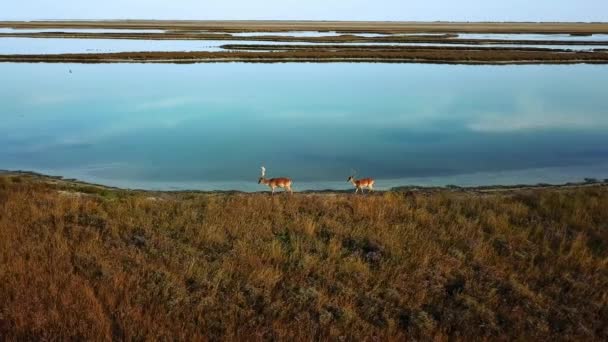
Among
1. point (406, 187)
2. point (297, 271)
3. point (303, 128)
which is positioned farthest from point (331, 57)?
point (297, 271)

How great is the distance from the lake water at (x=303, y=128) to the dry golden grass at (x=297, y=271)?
6387mm

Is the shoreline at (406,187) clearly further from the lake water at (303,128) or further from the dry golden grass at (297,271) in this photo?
the dry golden grass at (297,271)

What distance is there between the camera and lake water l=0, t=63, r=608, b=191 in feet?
56.1

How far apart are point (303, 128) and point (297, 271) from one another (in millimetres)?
16781

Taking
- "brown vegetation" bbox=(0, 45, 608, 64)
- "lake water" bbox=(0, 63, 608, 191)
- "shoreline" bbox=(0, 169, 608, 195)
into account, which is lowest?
"shoreline" bbox=(0, 169, 608, 195)

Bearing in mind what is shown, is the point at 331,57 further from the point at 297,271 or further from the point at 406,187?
the point at 297,271

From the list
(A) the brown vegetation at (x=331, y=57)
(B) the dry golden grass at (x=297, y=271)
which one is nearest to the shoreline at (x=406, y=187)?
(B) the dry golden grass at (x=297, y=271)

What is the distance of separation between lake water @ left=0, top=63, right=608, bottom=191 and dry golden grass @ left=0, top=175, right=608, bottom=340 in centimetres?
639

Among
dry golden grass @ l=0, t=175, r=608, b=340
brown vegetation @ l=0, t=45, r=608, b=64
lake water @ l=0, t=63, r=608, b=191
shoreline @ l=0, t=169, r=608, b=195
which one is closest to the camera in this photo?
dry golden grass @ l=0, t=175, r=608, b=340

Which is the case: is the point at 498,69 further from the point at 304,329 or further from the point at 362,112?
the point at 304,329

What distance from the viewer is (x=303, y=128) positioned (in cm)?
2316

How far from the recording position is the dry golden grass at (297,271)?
208 inches

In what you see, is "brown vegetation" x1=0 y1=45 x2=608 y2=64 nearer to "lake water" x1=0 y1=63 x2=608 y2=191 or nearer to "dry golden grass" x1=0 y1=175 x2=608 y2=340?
"lake water" x1=0 y1=63 x2=608 y2=191

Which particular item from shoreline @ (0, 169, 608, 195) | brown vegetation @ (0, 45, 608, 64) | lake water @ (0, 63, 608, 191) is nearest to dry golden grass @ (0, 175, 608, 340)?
shoreline @ (0, 169, 608, 195)
